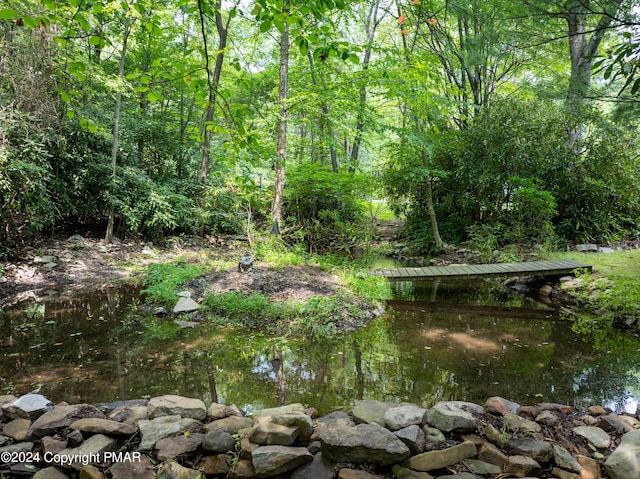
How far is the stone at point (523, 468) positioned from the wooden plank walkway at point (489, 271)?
4214 millimetres

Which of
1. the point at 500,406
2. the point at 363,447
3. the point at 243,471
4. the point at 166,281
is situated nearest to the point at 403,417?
the point at 363,447

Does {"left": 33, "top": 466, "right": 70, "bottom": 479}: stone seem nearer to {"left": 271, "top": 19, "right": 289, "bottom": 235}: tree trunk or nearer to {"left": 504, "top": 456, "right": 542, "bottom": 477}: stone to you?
{"left": 504, "top": 456, "right": 542, "bottom": 477}: stone

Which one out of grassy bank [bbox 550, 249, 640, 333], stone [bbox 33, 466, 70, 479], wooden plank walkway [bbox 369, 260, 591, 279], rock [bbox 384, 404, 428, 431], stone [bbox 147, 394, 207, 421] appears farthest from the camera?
wooden plank walkway [bbox 369, 260, 591, 279]

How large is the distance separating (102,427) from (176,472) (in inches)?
22.3

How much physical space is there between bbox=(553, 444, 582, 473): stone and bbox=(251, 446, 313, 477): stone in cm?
129

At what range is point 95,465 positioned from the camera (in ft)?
6.00

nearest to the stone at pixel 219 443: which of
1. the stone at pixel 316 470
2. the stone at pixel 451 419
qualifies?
the stone at pixel 316 470

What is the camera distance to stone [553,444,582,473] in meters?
1.88

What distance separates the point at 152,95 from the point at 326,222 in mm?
8237

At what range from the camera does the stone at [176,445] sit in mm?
1911

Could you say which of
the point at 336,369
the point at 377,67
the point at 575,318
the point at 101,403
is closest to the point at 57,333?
the point at 101,403

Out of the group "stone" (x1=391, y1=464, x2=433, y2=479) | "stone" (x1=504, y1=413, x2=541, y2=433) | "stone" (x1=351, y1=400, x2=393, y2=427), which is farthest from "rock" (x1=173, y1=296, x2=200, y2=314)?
"stone" (x1=504, y1=413, x2=541, y2=433)

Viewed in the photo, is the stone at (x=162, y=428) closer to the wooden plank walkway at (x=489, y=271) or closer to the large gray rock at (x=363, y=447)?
the large gray rock at (x=363, y=447)

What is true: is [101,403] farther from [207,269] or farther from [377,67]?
[377,67]
